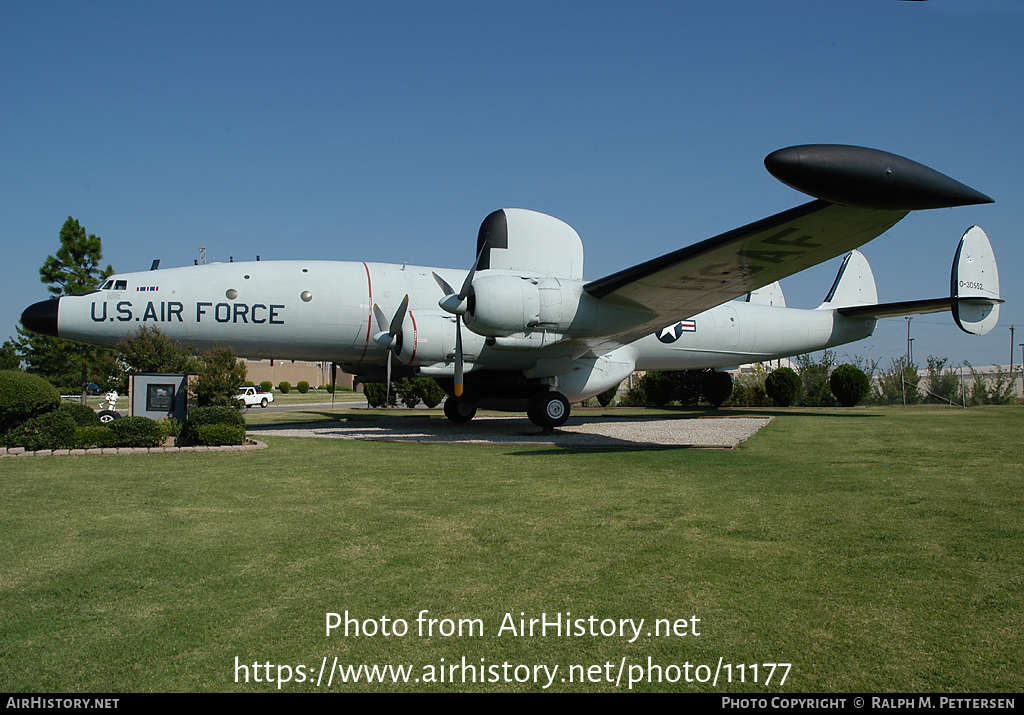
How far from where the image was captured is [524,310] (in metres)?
11.9

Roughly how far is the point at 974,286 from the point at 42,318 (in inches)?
963

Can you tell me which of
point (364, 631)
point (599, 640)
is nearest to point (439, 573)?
point (364, 631)

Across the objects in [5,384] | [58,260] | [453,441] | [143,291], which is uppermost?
[58,260]

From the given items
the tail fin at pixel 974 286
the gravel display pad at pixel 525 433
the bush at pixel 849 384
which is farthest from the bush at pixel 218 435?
the bush at pixel 849 384

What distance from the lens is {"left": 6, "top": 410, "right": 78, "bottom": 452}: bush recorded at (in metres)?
10.7

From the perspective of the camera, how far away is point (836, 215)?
857cm

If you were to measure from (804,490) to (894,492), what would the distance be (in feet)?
2.93

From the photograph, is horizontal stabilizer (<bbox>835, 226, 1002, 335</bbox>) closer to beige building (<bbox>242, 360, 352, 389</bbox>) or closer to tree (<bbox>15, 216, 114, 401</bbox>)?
tree (<bbox>15, 216, 114, 401</bbox>)

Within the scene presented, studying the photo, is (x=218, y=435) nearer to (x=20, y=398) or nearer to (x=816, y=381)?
(x=20, y=398)

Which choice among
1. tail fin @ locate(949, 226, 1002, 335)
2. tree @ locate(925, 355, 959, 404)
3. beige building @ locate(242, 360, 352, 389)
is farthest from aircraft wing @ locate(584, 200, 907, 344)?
beige building @ locate(242, 360, 352, 389)

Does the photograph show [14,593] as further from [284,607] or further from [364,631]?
[364,631]

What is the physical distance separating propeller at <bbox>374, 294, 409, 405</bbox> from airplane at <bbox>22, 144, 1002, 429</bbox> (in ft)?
0.14

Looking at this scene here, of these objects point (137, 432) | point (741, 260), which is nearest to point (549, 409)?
point (741, 260)

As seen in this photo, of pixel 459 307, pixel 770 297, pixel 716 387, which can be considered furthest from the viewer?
pixel 716 387
